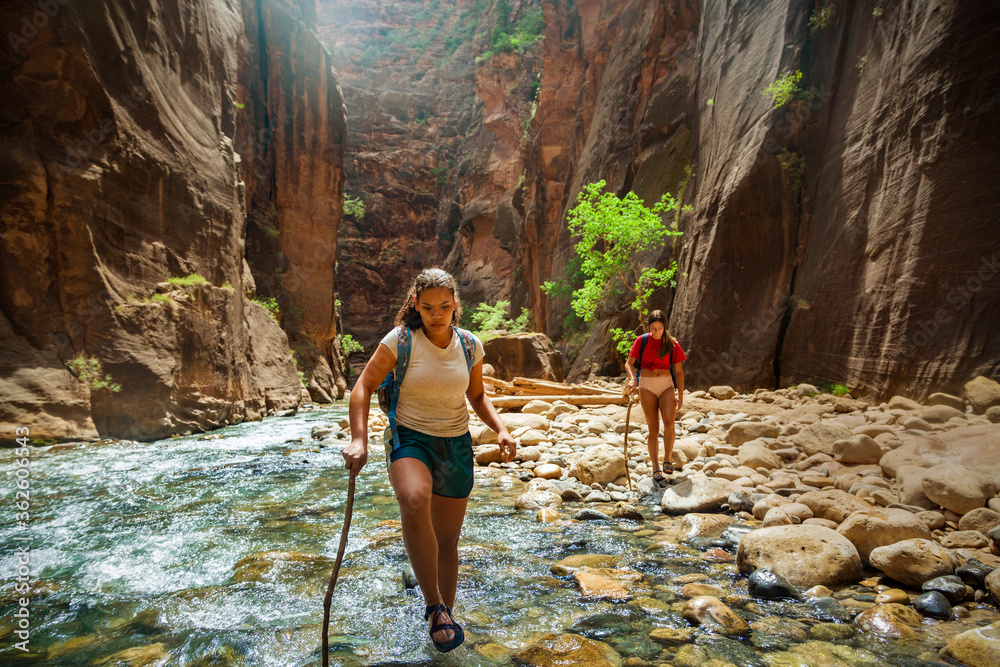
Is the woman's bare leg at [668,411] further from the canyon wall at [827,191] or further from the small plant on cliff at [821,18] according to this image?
the small plant on cliff at [821,18]

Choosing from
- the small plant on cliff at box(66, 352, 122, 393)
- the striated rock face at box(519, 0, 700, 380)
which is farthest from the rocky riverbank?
the striated rock face at box(519, 0, 700, 380)

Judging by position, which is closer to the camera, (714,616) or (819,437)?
(714,616)

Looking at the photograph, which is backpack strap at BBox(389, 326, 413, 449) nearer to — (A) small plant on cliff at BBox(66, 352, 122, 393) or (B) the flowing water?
(B) the flowing water

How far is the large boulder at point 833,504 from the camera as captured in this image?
3.77 metres

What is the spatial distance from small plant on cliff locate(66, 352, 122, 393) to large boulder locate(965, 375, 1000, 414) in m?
11.9

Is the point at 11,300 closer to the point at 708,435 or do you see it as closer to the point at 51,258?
the point at 51,258

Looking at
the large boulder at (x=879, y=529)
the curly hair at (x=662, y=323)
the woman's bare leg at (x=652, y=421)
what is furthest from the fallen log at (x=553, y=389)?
the large boulder at (x=879, y=529)

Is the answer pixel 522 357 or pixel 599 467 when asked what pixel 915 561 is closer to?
pixel 599 467

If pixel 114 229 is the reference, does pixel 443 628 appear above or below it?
below

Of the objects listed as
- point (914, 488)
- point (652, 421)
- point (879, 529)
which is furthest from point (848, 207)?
point (879, 529)

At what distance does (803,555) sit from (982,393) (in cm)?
451

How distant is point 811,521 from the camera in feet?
12.3

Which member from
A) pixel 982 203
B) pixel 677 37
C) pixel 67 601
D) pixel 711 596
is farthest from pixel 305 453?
pixel 677 37

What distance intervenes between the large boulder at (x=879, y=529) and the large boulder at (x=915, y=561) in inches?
6.7
